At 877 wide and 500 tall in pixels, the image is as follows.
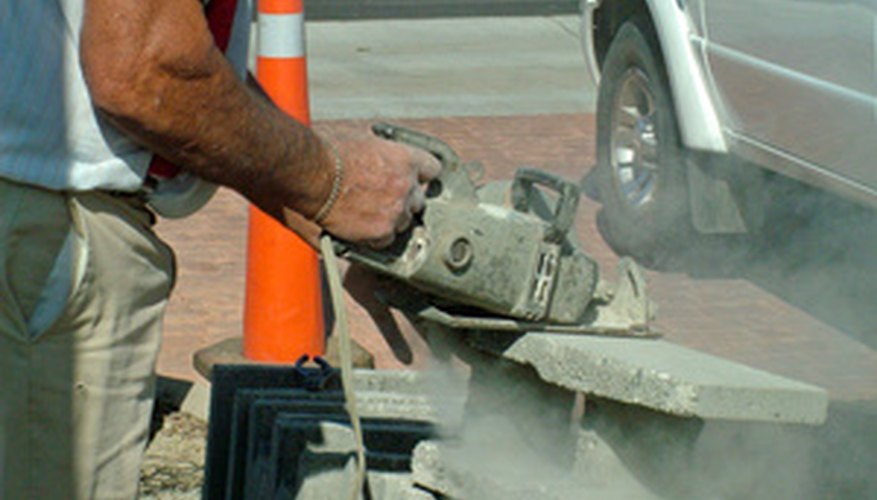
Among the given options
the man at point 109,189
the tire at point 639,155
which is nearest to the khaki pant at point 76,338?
the man at point 109,189

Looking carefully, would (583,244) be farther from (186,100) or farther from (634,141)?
(186,100)

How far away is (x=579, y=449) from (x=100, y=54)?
1.10 metres

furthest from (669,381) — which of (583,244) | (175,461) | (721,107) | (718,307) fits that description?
(583,244)

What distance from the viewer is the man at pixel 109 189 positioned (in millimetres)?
2352

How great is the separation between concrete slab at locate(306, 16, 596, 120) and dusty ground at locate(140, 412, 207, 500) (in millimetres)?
4179

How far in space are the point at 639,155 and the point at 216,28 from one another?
4.43 metres

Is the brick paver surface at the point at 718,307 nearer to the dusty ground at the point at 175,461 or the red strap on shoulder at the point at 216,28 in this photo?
the dusty ground at the point at 175,461

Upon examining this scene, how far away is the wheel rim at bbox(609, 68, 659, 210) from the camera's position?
6.84m

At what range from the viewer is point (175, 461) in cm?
482

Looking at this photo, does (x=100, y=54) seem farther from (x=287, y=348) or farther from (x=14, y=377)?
(x=287, y=348)

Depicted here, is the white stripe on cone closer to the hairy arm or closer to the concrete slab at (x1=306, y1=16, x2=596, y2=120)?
the hairy arm

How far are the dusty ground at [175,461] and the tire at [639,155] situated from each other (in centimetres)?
243

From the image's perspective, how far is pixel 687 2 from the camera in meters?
6.50

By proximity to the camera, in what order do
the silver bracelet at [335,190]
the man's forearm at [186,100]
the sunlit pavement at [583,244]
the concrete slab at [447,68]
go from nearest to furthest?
1. the man's forearm at [186,100]
2. the silver bracelet at [335,190]
3. the sunlit pavement at [583,244]
4. the concrete slab at [447,68]
